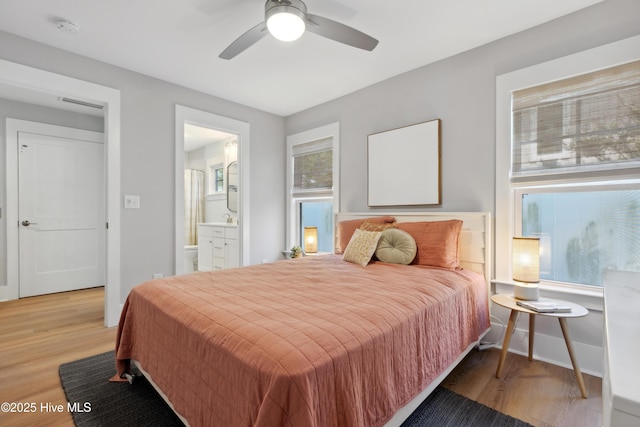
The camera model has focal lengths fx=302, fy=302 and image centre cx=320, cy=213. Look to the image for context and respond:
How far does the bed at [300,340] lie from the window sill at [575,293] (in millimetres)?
463

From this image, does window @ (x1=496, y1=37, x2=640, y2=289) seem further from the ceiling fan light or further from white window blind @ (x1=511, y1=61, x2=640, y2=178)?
the ceiling fan light

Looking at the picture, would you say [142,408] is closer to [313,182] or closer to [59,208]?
[313,182]

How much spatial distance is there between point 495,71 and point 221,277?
2681 mm

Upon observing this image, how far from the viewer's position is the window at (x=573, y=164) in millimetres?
1968

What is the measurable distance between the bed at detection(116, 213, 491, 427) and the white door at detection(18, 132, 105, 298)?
3.18 m

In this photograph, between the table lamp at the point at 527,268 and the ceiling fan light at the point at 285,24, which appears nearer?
the ceiling fan light at the point at 285,24

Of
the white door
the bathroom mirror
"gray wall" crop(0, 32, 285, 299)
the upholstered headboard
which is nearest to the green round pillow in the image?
the upholstered headboard

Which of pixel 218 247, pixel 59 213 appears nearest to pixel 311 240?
pixel 218 247

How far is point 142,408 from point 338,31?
2.49 m

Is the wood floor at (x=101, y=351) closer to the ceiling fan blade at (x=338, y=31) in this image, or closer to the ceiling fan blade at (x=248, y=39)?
the ceiling fan blade at (x=338, y=31)

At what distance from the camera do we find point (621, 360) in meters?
0.51

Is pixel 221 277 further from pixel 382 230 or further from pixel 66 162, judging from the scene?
pixel 66 162

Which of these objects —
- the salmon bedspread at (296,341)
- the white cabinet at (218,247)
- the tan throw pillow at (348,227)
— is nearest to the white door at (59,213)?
the white cabinet at (218,247)

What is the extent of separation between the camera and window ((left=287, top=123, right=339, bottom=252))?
12.7 ft
